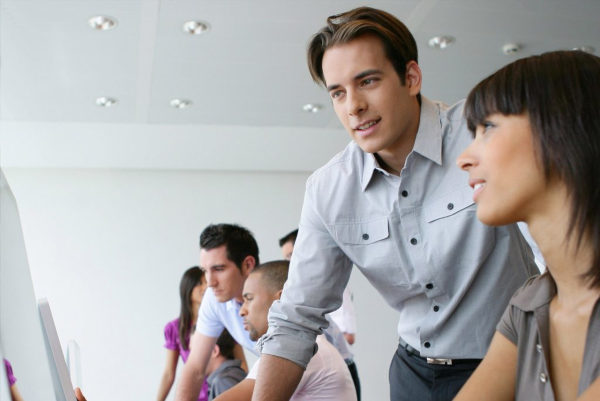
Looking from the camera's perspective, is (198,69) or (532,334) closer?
(532,334)

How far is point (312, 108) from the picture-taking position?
223 inches

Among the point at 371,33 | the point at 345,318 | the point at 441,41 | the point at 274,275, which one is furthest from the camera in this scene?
the point at 441,41

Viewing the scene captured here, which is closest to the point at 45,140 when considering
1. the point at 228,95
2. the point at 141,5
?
the point at 228,95

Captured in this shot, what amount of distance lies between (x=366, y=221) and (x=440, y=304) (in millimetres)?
236

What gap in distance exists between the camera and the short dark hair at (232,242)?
10.4 feet

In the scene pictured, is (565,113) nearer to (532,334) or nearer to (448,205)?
(532,334)

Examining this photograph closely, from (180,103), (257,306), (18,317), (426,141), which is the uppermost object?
(180,103)

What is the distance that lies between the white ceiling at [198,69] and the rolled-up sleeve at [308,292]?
2.53 m

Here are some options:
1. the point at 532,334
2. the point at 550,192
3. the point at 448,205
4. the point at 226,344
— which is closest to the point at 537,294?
the point at 532,334

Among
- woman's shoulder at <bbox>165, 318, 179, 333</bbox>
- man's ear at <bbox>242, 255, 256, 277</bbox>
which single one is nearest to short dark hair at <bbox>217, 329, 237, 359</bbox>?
man's ear at <bbox>242, 255, 256, 277</bbox>

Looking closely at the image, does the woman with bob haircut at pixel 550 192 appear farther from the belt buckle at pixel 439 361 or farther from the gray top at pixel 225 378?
the gray top at pixel 225 378

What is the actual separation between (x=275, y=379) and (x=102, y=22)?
3.07 meters

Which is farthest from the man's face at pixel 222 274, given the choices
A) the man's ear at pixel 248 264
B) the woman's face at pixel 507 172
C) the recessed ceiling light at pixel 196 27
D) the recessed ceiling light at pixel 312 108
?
the recessed ceiling light at pixel 312 108

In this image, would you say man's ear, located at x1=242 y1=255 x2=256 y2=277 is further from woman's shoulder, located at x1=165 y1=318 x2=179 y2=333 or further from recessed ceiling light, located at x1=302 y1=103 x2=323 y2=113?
recessed ceiling light, located at x1=302 y1=103 x2=323 y2=113
